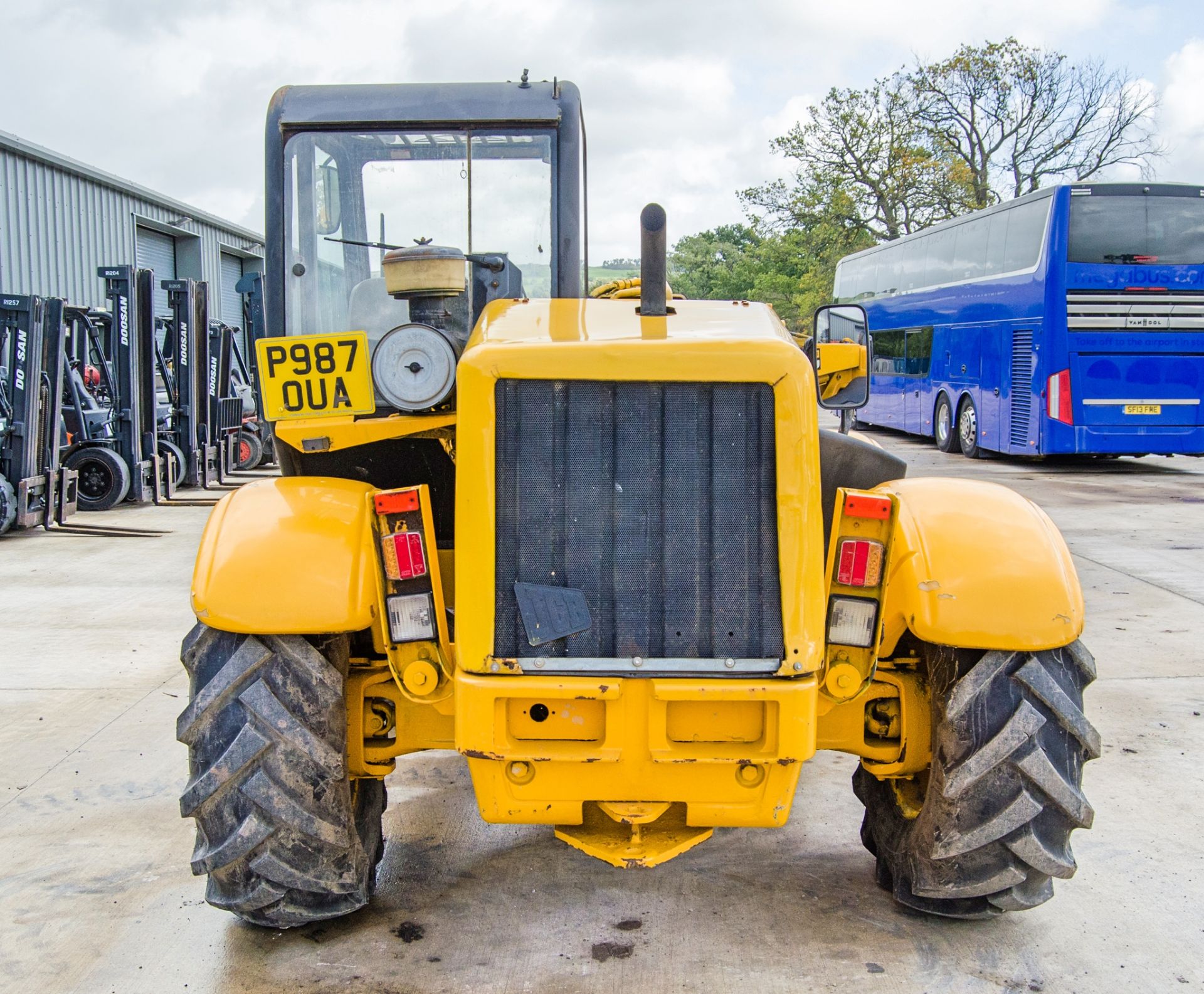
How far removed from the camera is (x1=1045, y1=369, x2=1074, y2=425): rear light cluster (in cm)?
1642

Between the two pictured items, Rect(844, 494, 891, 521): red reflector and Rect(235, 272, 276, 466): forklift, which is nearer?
Rect(844, 494, 891, 521): red reflector

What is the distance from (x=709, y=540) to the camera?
295cm

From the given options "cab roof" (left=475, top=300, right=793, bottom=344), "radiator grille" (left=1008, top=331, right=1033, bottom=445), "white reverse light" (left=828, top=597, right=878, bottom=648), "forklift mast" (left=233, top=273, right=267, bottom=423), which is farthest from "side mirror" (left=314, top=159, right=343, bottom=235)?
"radiator grille" (left=1008, top=331, right=1033, bottom=445)

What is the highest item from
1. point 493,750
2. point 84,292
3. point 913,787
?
point 84,292

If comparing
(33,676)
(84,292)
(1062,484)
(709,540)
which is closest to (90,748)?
(33,676)

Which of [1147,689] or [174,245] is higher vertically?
[174,245]

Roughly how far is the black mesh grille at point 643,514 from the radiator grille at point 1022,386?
50.3 ft

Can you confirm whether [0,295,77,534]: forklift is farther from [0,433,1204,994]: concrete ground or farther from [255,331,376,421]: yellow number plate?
[255,331,376,421]: yellow number plate

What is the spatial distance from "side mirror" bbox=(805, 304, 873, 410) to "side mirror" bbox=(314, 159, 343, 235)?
1791mm

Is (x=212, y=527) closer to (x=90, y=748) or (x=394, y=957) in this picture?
(x=394, y=957)

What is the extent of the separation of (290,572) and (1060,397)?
1539 cm

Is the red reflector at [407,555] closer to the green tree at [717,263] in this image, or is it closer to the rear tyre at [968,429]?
the rear tyre at [968,429]

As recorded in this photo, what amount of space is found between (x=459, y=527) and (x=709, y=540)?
632 mm

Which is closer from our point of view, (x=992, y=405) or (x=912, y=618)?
(x=912, y=618)
